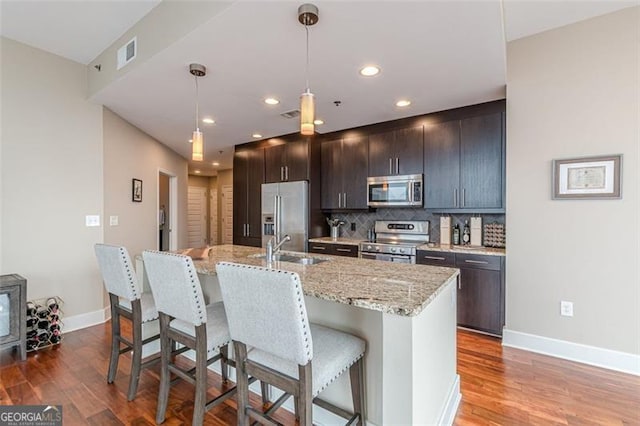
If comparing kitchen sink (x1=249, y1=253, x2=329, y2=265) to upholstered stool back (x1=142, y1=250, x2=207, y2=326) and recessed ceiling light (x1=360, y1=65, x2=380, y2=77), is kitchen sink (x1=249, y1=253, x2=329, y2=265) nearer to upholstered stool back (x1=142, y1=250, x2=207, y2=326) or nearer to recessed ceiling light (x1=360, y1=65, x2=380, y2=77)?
upholstered stool back (x1=142, y1=250, x2=207, y2=326)

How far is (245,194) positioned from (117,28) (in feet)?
9.67

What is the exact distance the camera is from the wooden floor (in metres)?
1.88

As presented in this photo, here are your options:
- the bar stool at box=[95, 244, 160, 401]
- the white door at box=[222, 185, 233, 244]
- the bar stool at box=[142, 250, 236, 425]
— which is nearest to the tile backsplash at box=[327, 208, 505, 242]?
the bar stool at box=[142, 250, 236, 425]

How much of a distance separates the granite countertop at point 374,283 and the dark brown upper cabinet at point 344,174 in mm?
2103

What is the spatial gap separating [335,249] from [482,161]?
82.1 inches

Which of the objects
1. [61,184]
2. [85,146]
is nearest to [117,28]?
[85,146]

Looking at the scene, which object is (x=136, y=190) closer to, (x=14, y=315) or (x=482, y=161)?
(x=14, y=315)

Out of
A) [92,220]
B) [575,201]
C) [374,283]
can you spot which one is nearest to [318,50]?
[374,283]

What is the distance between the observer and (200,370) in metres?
1.65

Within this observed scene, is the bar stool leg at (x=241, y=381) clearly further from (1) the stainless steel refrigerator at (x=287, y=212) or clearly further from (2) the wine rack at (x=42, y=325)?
(1) the stainless steel refrigerator at (x=287, y=212)

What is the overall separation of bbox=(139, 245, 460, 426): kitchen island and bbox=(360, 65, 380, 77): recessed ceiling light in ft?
5.11

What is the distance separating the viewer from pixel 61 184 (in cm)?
322

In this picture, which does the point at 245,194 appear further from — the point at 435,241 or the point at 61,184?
the point at 435,241

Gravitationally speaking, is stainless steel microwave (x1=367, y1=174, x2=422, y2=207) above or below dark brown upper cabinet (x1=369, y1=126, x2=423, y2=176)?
below
